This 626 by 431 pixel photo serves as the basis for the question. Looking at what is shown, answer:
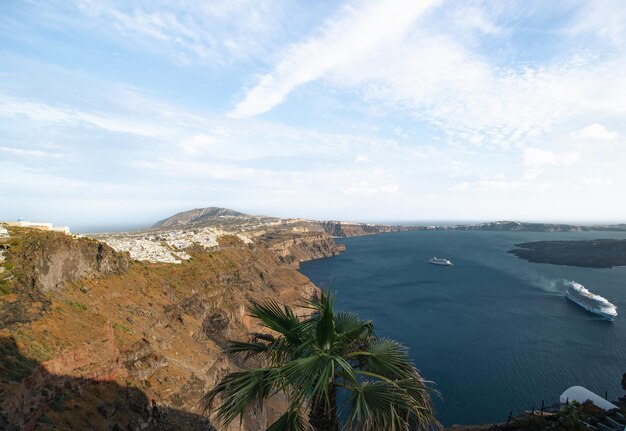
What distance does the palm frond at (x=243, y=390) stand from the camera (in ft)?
20.9

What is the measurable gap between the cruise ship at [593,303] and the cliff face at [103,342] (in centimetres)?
7781

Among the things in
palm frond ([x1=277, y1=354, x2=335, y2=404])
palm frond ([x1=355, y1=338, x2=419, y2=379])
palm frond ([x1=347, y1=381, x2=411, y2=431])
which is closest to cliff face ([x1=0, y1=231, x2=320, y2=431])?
palm frond ([x1=277, y1=354, x2=335, y2=404])

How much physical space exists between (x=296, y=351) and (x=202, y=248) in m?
74.3

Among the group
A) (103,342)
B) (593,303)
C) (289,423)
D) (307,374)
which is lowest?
(593,303)

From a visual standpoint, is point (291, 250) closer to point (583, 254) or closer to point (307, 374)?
point (583, 254)

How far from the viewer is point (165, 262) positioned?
58.4m

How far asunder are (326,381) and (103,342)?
89.1 feet

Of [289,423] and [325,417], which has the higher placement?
[289,423]

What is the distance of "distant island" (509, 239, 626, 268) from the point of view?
14975cm

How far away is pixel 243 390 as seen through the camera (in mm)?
6398

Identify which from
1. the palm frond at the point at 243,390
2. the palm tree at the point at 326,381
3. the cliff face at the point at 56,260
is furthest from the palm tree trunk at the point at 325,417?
the cliff face at the point at 56,260

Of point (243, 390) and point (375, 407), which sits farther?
point (243, 390)

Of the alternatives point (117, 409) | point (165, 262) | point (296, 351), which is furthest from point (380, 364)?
point (165, 262)

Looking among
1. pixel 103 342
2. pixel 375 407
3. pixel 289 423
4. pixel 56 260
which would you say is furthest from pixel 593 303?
pixel 56 260
